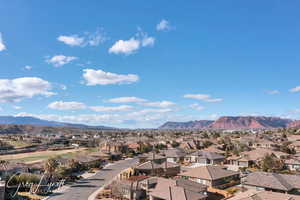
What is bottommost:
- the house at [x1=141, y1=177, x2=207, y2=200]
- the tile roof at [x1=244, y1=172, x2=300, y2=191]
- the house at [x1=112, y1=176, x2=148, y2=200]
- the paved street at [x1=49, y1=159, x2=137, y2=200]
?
the paved street at [x1=49, y1=159, x2=137, y2=200]

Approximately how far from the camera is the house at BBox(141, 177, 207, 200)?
34.0 meters

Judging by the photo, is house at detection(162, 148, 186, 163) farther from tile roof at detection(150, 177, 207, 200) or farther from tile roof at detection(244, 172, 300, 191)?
tile roof at detection(244, 172, 300, 191)

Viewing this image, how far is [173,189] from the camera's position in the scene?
118 ft

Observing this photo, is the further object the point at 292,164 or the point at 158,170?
the point at 292,164

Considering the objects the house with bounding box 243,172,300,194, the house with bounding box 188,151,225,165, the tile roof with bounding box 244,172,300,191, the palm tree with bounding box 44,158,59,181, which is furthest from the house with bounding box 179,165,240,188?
the palm tree with bounding box 44,158,59,181

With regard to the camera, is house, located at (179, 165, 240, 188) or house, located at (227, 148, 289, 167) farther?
house, located at (227, 148, 289, 167)

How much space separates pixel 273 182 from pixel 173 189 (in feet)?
54.2

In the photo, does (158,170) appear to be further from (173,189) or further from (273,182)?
(273,182)

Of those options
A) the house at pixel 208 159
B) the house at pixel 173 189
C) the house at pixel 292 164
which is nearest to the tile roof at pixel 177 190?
the house at pixel 173 189

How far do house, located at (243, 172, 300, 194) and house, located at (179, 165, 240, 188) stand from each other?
4860mm

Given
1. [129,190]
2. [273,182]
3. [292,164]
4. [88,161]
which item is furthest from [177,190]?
[292,164]

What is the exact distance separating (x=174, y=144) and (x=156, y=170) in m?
56.7

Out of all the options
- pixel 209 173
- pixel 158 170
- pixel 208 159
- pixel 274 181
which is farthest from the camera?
pixel 208 159

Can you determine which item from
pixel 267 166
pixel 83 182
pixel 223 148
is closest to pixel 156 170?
pixel 83 182
